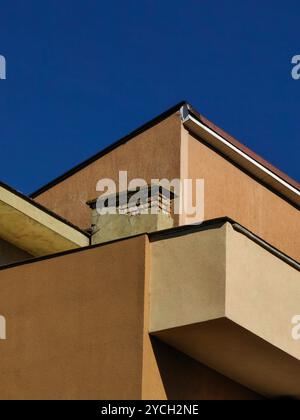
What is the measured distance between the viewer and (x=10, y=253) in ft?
62.9

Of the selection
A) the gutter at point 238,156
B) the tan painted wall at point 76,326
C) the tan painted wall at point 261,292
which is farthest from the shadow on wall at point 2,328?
the gutter at point 238,156

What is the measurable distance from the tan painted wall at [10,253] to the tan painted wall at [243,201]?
2832 mm

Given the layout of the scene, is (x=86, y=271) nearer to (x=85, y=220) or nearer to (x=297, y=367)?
(x=297, y=367)

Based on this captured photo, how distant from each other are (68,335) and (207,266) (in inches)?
72.4

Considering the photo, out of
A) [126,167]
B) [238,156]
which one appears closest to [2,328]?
[126,167]

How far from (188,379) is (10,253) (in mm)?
4537

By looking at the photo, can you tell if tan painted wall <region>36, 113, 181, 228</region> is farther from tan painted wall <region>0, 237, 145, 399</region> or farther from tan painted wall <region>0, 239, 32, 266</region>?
tan painted wall <region>0, 237, 145, 399</region>

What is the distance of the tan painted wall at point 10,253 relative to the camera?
19.0 metres

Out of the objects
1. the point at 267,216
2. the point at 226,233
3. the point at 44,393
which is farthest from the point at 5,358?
the point at 267,216

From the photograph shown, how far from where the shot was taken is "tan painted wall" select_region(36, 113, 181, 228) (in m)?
20.6

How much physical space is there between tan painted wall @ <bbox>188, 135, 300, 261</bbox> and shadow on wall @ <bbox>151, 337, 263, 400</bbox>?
466 centimetres

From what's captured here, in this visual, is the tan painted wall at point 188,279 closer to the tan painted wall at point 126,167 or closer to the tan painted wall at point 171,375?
the tan painted wall at point 171,375

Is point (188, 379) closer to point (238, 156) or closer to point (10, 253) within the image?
point (10, 253)

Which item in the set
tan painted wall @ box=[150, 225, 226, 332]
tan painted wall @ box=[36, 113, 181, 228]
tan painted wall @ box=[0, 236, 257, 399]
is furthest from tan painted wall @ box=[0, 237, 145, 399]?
tan painted wall @ box=[36, 113, 181, 228]
